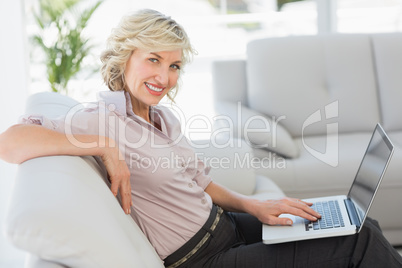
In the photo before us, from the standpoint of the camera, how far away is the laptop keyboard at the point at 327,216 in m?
1.47

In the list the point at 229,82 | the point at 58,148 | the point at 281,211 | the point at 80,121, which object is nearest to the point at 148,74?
the point at 80,121

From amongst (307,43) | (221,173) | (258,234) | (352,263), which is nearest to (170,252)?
(258,234)

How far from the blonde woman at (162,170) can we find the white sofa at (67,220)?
10 cm

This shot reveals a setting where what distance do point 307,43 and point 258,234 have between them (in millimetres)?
1918

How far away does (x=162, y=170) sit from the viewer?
147cm

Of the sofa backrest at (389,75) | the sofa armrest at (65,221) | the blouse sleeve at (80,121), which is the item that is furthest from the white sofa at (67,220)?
the sofa backrest at (389,75)

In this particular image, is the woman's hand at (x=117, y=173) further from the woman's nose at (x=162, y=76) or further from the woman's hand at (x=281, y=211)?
the woman's hand at (x=281, y=211)

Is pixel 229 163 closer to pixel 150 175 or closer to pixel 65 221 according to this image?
pixel 150 175

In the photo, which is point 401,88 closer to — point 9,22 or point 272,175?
point 272,175

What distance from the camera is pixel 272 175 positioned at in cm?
269

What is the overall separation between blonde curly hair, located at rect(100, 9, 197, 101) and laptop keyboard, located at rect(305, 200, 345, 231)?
2.14 feet

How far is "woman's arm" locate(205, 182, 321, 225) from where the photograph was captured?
1.57m

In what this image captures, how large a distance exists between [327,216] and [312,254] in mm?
190

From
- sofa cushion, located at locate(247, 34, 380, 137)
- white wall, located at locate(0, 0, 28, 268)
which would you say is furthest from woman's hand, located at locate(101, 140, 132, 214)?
sofa cushion, located at locate(247, 34, 380, 137)
